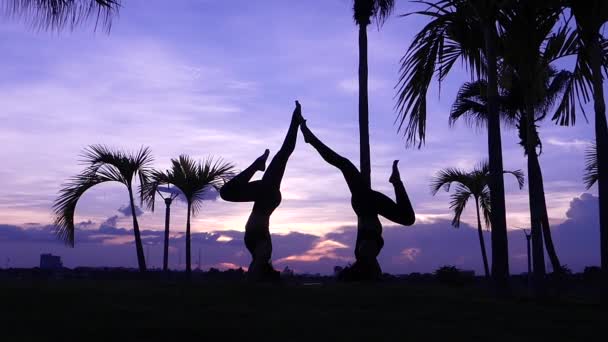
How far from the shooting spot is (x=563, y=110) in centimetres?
1387

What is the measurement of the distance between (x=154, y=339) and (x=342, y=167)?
5923 mm

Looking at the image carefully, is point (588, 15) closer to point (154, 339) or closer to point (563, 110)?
point (563, 110)

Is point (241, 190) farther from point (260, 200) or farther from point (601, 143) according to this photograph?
point (601, 143)

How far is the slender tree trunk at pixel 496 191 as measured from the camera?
10930mm

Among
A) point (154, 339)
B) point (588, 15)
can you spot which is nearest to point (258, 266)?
point (154, 339)

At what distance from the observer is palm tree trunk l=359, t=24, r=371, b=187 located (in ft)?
55.2

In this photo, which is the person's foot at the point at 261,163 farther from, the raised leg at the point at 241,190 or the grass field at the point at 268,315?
the grass field at the point at 268,315

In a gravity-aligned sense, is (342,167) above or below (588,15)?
below

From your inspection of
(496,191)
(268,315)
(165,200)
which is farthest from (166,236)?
(268,315)

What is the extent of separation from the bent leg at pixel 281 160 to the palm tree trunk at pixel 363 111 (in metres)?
4.68

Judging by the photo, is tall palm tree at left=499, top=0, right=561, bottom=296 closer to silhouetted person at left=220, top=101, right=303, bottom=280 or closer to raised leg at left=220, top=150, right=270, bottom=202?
silhouetted person at left=220, top=101, right=303, bottom=280

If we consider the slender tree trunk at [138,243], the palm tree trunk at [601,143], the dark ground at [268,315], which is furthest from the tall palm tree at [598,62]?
the slender tree trunk at [138,243]

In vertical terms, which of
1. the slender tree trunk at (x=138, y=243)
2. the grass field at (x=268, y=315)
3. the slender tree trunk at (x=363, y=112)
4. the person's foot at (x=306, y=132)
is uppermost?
the slender tree trunk at (x=363, y=112)

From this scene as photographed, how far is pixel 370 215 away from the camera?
1105 centimetres
